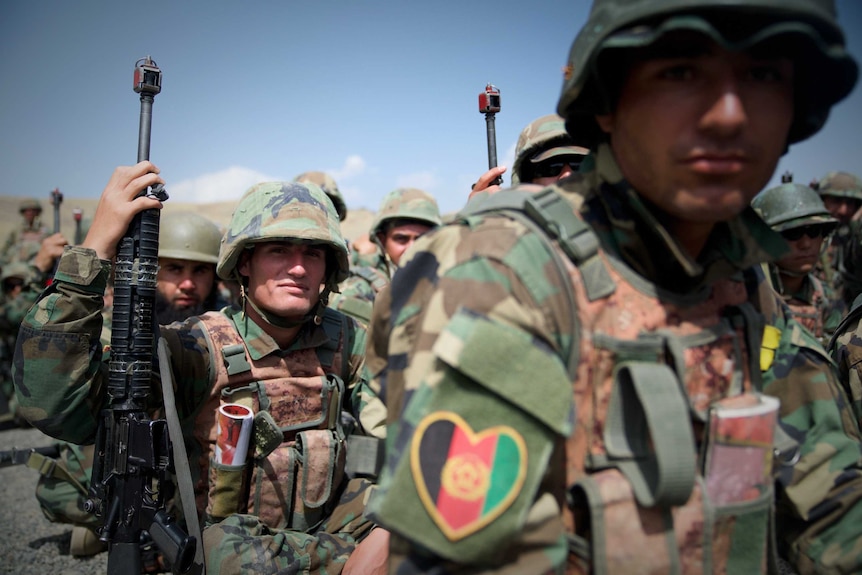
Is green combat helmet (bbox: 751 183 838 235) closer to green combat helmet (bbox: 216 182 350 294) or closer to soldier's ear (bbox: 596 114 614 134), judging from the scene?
green combat helmet (bbox: 216 182 350 294)

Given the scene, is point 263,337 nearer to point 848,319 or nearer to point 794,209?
point 848,319

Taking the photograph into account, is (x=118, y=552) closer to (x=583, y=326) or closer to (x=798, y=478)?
(x=583, y=326)

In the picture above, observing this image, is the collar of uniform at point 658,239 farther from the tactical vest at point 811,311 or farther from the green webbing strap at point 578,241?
the tactical vest at point 811,311

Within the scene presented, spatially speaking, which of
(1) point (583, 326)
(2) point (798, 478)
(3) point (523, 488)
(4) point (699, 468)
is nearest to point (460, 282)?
(1) point (583, 326)

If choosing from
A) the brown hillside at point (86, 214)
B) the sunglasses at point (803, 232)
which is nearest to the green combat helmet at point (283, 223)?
the sunglasses at point (803, 232)

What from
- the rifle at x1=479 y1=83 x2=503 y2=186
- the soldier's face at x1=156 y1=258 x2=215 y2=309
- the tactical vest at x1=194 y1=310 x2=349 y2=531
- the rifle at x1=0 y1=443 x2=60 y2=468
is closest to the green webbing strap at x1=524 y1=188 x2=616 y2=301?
the tactical vest at x1=194 y1=310 x2=349 y2=531

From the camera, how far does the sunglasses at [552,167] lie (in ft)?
12.1

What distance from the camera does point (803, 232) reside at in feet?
16.9

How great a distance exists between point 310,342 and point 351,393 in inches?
14.9

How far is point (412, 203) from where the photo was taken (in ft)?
22.2

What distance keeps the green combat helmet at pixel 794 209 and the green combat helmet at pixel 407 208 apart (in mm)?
3156

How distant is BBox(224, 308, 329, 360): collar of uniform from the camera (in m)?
3.11

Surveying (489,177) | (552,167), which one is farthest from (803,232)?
(489,177)

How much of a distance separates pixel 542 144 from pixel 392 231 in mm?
3206
